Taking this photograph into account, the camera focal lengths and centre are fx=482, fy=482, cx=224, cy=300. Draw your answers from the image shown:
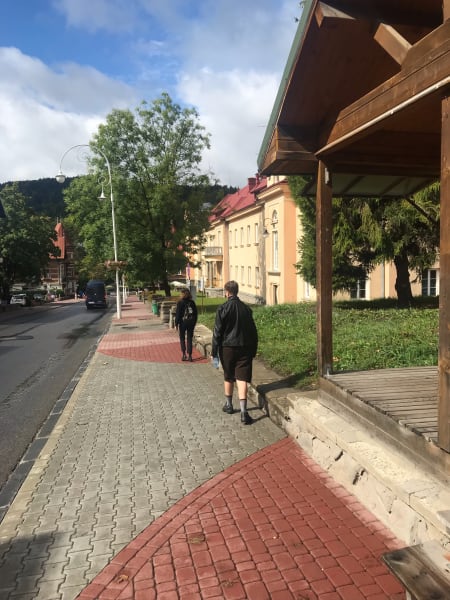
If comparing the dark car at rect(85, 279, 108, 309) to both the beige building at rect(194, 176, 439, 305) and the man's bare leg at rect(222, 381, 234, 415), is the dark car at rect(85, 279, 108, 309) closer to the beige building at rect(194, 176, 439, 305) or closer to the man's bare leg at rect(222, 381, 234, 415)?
the beige building at rect(194, 176, 439, 305)

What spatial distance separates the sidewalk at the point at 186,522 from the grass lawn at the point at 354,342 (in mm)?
1819

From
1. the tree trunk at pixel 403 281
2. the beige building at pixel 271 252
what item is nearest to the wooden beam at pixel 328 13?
the tree trunk at pixel 403 281

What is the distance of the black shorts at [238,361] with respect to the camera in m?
6.15

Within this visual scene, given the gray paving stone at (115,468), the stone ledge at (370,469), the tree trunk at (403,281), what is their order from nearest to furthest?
the stone ledge at (370,469) → the gray paving stone at (115,468) → the tree trunk at (403,281)

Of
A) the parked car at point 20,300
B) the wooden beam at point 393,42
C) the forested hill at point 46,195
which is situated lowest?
the parked car at point 20,300

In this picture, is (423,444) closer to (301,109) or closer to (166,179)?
(301,109)

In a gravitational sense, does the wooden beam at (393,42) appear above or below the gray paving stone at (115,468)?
above

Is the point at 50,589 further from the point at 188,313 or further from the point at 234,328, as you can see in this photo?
the point at 188,313

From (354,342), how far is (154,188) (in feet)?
57.9

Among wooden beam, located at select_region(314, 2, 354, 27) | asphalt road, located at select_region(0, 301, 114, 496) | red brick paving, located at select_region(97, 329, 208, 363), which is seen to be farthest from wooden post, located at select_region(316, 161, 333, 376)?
red brick paving, located at select_region(97, 329, 208, 363)

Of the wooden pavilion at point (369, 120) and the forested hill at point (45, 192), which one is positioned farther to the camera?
the forested hill at point (45, 192)

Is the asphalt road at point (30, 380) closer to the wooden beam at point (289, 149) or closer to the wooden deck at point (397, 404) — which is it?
the wooden deck at point (397, 404)

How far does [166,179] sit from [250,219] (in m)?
18.9

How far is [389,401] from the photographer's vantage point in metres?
4.48
